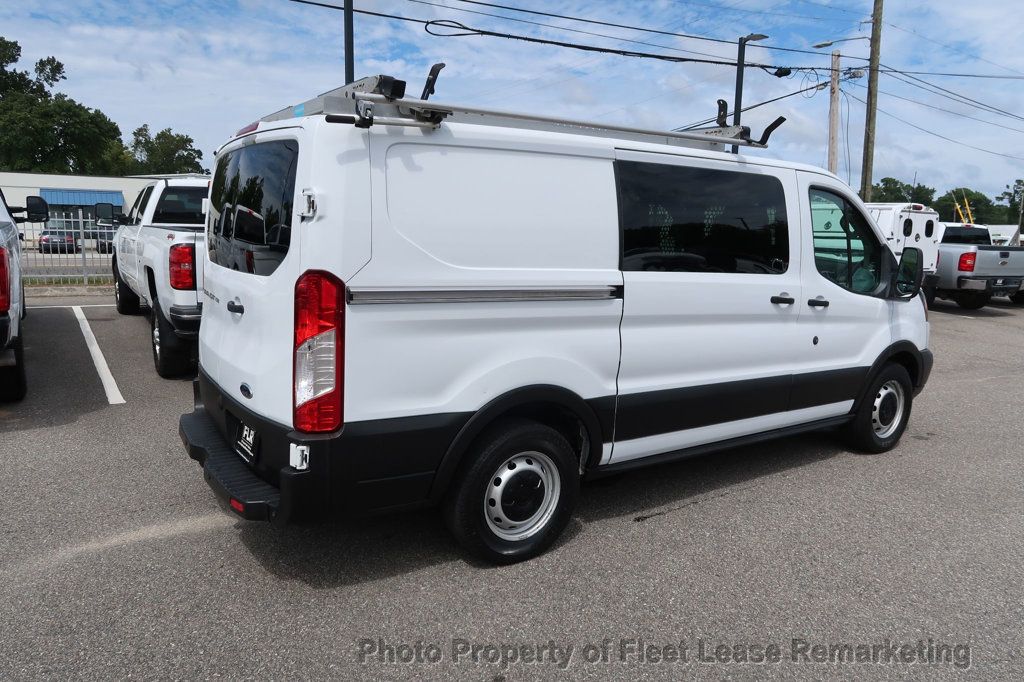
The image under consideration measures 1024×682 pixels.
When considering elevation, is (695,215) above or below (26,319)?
above

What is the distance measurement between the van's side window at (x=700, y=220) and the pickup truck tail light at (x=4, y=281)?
426 centimetres

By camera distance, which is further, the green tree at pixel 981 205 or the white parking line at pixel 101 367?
the green tree at pixel 981 205

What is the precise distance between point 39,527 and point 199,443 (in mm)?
1016

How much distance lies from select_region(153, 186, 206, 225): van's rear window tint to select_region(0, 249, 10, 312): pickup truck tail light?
3456 mm

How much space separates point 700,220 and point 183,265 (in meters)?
4.39

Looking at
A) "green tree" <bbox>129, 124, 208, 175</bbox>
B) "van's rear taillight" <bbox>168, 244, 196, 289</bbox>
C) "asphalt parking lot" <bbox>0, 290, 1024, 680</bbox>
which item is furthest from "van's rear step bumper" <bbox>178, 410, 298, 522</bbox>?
"green tree" <bbox>129, 124, 208, 175</bbox>

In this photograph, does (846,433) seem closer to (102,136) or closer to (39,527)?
(39,527)

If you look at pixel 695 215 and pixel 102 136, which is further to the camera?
pixel 102 136

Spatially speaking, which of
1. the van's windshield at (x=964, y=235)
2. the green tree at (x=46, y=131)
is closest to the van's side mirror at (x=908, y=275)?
the van's windshield at (x=964, y=235)

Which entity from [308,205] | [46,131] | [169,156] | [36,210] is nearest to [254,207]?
[308,205]

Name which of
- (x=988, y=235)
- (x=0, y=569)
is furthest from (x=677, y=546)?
(x=988, y=235)

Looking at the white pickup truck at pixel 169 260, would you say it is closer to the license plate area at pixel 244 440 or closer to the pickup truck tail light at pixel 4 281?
the pickup truck tail light at pixel 4 281

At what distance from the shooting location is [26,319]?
10.6 m

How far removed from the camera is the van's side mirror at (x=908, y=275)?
527cm
